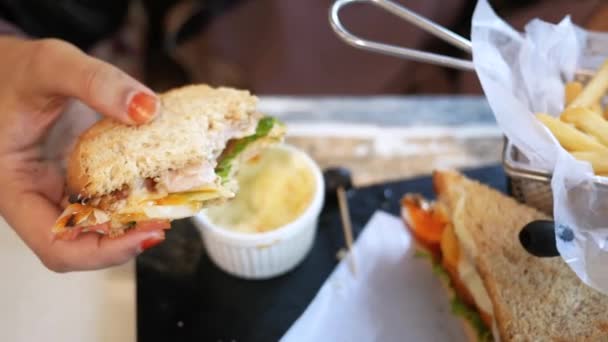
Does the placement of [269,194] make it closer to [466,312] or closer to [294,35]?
[466,312]

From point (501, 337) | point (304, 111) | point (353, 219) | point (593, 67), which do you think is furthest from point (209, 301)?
point (593, 67)

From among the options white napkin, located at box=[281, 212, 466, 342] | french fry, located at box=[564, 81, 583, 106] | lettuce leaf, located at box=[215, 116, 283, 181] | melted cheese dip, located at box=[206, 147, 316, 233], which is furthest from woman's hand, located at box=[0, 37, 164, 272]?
french fry, located at box=[564, 81, 583, 106]

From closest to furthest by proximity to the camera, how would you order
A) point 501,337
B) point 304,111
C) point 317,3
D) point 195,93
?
point 501,337 → point 195,93 → point 304,111 → point 317,3

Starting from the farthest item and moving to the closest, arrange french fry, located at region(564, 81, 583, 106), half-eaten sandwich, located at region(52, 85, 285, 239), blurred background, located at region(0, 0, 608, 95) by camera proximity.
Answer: blurred background, located at region(0, 0, 608, 95) → french fry, located at region(564, 81, 583, 106) → half-eaten sandwich, located at region(52, 85, 285, 239)

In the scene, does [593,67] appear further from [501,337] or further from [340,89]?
[340,89]

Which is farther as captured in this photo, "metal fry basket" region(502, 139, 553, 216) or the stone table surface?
the stone table surface

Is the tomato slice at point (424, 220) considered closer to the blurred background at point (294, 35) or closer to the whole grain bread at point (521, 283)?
the whole grain bread at point (521, 283)

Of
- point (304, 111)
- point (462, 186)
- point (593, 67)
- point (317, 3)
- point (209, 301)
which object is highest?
point (593, 67)

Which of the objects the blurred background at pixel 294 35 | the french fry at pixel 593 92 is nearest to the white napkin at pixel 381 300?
the french fry at pixel 593 92

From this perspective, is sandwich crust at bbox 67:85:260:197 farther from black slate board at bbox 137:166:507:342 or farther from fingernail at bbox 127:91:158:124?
black slate board at bbox 137:166:507:342
